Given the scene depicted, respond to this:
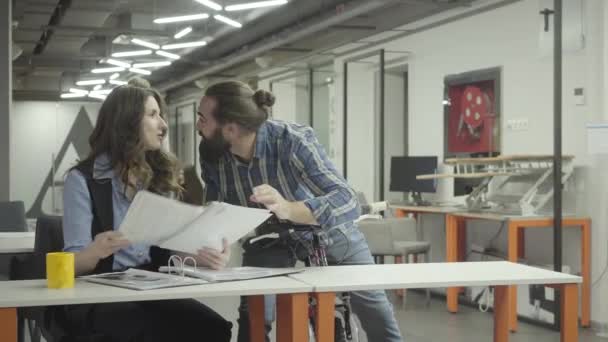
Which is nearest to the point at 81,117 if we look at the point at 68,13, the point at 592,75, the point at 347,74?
the point at 68,13

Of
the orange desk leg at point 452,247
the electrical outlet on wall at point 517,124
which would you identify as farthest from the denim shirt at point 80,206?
the electrical outlet on wall at point 517,124

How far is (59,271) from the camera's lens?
2268 mm

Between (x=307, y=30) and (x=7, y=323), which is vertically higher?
(x=307, y=30)

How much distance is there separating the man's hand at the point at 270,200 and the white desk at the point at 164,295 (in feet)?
0.71

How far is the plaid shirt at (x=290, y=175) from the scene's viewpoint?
107 inches

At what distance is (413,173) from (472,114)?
879mm

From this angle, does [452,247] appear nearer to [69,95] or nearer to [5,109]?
[5,109]

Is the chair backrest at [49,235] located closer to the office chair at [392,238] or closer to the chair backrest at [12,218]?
the chair backrest at [12,218]

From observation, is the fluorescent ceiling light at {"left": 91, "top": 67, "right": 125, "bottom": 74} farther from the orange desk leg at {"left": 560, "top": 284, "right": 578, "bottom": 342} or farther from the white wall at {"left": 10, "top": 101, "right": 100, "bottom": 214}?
the orange desk leg at {"left": 560, "top": 284, "right": 578, "bottom": 342}

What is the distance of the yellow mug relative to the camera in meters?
2.27

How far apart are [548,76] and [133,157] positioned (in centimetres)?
464

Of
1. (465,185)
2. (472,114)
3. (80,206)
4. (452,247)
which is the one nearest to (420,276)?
(80,206)

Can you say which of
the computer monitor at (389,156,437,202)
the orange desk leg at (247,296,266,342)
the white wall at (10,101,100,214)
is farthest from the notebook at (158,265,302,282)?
the white wall at (10,101,100,214)

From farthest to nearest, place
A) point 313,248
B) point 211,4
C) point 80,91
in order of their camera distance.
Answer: point 80,91 → point 211,4 → point 313,248
